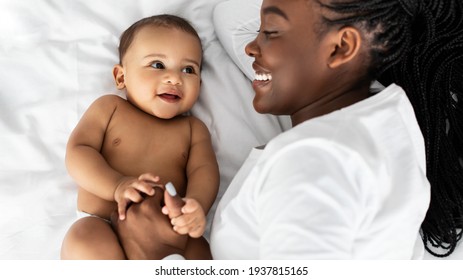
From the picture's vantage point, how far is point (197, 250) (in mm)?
1275

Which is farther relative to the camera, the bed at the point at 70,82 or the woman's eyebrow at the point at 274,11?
the bed at the point at 70,82

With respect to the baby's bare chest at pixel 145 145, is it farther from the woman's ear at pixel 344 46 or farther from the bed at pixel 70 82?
the woman's ear at pixel 344 46

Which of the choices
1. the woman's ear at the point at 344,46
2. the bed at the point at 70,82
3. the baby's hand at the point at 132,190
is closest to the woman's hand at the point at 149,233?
the baby's hand at the point at 132,190

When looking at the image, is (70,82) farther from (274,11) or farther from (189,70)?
(274,11)

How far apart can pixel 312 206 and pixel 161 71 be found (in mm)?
617

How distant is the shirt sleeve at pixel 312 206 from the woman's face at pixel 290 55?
0.79 ft

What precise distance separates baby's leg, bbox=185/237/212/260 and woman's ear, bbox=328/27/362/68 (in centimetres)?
47

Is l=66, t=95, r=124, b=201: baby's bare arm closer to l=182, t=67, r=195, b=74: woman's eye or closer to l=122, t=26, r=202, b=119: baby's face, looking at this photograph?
l=122, t=26, r=202, b=119: baby's face

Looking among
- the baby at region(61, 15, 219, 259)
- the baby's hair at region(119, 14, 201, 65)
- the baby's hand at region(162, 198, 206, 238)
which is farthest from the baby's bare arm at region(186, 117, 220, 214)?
the baby's hair at region(119, 14, 201, 65)

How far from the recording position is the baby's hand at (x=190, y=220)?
1.16 m

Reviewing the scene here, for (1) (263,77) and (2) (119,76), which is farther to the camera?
(2) (119,76)

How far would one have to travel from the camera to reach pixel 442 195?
4.26 ft

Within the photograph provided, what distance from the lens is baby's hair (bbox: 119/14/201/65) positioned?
4.74 feet

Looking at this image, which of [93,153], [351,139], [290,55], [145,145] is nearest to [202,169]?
[145,145]
